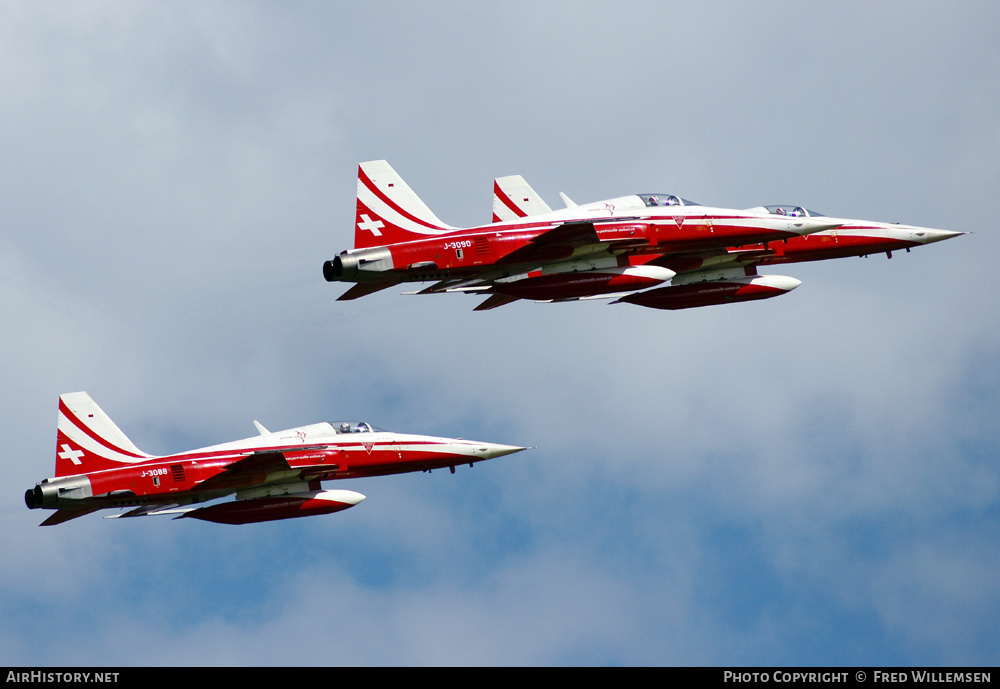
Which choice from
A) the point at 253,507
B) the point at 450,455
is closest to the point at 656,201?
the point at 450,455

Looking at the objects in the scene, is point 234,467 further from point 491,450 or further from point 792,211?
point 792,211

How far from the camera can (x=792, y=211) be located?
71.8m

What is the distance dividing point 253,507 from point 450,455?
8.25 meters

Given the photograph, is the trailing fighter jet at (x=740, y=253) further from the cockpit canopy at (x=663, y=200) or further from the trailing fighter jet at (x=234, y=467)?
the trailing fighter jet at (x=234, y=467)

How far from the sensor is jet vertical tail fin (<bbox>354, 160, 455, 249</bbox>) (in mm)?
60531

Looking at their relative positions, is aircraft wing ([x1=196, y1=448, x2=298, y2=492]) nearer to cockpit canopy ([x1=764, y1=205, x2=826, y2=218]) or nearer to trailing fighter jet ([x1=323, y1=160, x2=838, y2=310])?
trailing fighter jet ([x1=323, y1=160, x2=838, y2=310])

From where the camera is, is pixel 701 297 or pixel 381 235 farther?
pixel 701 297

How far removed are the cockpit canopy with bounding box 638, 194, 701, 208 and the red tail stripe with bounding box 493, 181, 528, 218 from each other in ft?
23.2

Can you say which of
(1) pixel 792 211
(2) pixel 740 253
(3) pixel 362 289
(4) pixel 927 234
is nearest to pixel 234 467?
(3) pixel 362 289

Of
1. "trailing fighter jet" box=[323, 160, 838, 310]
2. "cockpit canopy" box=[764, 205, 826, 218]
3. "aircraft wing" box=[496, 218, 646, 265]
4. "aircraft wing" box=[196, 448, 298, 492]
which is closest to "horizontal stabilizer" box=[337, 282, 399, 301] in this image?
"trailing fighter jet" box=[323, 160, 838, 310]

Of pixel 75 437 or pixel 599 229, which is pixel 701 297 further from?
pixel 75 437

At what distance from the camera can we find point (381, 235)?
60.6m

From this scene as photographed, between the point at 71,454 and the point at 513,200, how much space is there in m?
21.3
